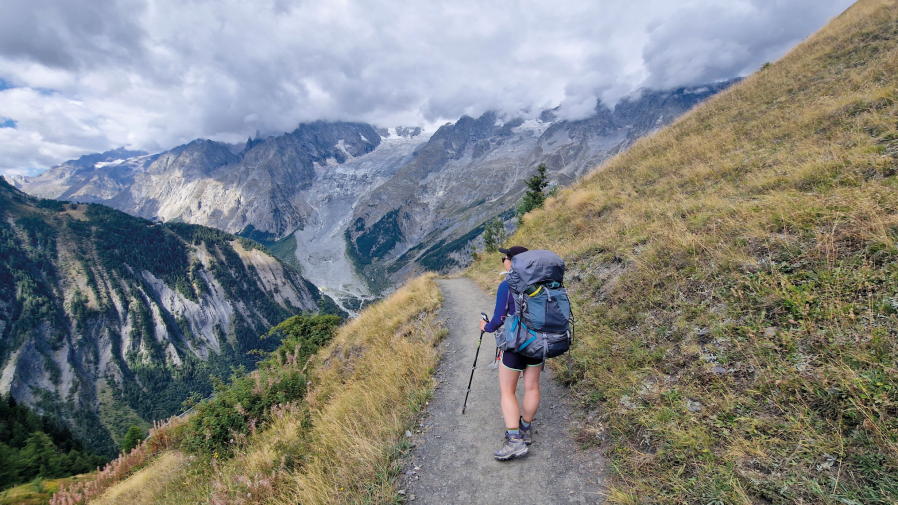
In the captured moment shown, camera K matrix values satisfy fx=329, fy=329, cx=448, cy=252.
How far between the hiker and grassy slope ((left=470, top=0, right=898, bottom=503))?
968 millimetres

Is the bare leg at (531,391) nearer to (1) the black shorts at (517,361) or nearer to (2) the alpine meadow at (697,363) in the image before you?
(1) the black shorts at (517,361)

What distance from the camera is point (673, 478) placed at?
349 centimetres

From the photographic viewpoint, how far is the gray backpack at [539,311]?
14.4 feet

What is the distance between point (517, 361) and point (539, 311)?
84 centimetres

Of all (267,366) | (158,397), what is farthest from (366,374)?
(158,397)

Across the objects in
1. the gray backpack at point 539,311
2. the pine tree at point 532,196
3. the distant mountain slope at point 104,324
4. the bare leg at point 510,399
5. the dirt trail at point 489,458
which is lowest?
the dirt trail at point 489,458

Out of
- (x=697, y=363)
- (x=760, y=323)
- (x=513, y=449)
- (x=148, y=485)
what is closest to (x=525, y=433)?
(x=513, y=449)

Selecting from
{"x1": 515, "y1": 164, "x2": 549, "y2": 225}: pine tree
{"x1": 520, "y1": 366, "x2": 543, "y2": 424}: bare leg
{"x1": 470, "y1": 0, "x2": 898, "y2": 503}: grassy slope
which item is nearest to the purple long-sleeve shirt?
{"x1": 520, "y1": 366, "x2": 543, "y2": 424}: bare leg

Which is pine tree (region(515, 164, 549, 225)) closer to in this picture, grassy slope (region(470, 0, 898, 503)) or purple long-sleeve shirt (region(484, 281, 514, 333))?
grassy slope (region(470, 0, 898, 503))

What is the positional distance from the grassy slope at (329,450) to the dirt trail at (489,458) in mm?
380

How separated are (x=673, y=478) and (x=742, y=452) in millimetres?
708

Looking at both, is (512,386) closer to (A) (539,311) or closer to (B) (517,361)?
(B) (517,361)

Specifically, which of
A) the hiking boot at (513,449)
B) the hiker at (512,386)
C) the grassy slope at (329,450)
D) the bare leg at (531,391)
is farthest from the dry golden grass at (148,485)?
the bare leg at (531,391)

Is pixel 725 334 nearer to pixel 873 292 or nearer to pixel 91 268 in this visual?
pixel 873 292
